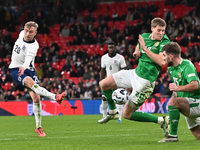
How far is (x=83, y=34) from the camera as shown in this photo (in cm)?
3016

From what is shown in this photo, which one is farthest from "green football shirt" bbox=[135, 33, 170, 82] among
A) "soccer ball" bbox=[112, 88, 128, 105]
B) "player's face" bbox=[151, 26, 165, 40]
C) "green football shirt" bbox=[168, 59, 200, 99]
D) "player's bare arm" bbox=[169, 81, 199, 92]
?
"player's bare arm" bbox=[169, 81, 199, 92]

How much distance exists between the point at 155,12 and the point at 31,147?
23.6 metres

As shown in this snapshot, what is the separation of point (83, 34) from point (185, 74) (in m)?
23.0

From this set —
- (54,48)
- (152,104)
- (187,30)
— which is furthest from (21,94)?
(187,30)

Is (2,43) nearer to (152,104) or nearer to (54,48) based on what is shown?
(54,48)

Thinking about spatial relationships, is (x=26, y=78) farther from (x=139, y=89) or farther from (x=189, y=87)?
(x=189, y=87)

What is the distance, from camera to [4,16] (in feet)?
109

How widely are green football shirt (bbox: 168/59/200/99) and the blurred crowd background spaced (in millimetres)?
14557

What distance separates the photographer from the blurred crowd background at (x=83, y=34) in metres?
24.6

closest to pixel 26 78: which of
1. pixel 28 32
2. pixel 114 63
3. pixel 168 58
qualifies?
pixel 28 32

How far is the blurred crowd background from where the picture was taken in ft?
80.6

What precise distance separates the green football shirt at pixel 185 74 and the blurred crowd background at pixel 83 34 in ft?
47.8

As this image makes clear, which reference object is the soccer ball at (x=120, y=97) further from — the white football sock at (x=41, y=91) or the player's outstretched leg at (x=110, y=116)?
the player's outstretched leg at (x=110, y=116)

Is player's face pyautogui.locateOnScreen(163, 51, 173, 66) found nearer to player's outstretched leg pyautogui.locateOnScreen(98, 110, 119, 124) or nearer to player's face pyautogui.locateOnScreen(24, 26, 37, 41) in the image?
player's face pyautogui.locateOnScreen(24, 26, 37, 41)
